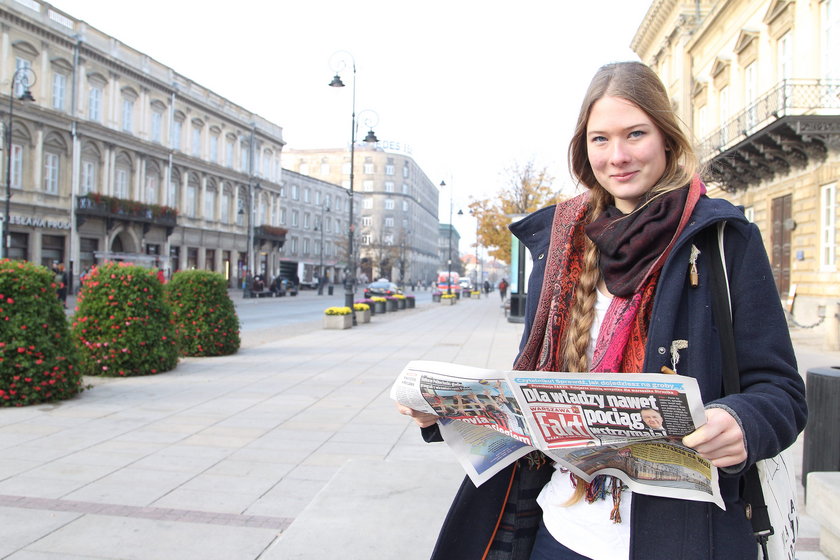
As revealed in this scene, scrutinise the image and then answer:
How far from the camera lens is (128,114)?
4075cm

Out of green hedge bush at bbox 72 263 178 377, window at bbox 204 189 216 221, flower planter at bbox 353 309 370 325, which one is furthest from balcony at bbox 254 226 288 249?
green hedge bush at bbox 72 263 178 377

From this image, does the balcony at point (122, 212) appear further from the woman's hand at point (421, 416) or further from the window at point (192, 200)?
the woman's hand at point (421, 416)

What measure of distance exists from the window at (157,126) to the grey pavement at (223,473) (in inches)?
1489

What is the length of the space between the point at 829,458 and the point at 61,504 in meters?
5.02

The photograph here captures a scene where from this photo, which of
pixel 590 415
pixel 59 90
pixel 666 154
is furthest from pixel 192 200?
pixel 590 415

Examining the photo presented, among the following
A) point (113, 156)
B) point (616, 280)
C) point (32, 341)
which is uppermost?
point (113, 156)

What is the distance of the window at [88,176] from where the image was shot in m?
37.2


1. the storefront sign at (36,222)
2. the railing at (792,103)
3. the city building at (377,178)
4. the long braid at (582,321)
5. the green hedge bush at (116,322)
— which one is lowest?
the green hedge bush at (116,322)

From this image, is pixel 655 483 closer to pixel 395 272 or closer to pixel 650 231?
pixel 650 231

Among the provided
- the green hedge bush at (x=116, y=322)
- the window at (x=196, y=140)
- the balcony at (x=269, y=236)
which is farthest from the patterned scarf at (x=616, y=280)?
the balcony at (x=269, y=236)

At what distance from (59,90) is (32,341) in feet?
107

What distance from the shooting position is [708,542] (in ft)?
4.73

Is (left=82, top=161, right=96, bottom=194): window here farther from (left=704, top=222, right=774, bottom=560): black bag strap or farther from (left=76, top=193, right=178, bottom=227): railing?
(left=704, top=222, right=774, bottom=560): black bag strap

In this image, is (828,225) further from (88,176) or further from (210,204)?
(210,204)
